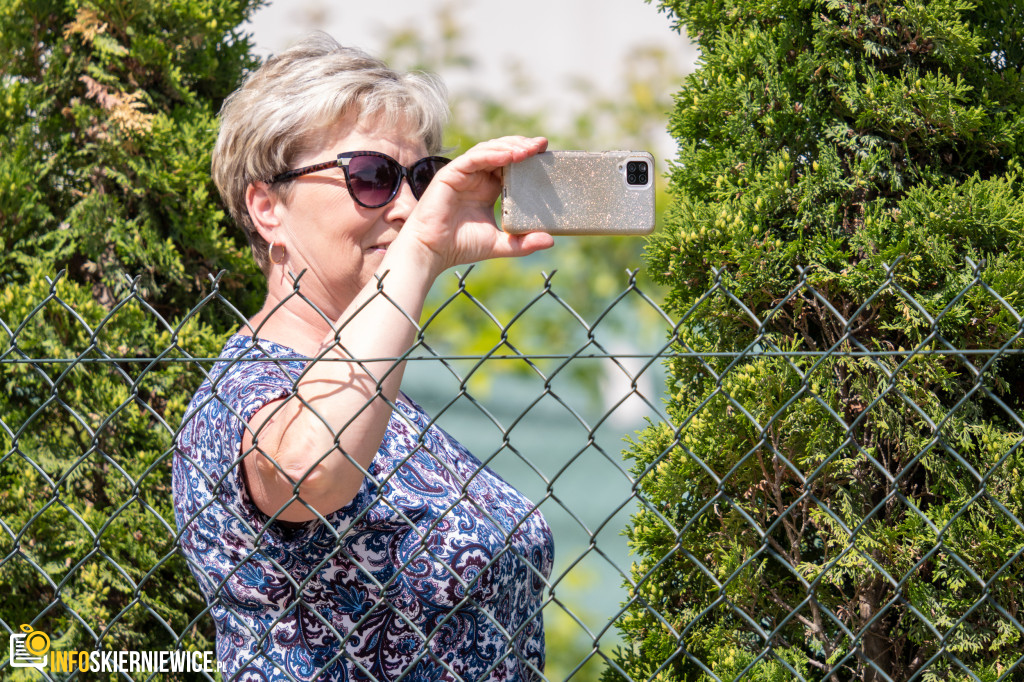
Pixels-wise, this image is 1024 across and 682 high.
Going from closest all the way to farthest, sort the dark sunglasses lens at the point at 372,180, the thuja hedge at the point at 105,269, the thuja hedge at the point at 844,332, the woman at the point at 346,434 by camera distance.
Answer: the woman at the point at 346,434 → the dark sunglasses lens at the point at 372,180 → the thuja hedge at the point at 844,332 → the thuja hedge at the point at 105,269

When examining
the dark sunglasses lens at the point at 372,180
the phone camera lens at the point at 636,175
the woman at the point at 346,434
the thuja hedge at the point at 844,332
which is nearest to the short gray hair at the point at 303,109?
the woman at the point at 346,434

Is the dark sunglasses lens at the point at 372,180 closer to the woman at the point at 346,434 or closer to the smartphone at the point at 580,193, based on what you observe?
the woman at the point at 346,434

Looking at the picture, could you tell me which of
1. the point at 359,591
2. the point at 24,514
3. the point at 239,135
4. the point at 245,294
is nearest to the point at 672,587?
the point at 359,591

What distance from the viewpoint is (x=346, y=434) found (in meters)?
1.50

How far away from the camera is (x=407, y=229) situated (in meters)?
1.64

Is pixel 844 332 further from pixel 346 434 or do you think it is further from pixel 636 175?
pixel 346 434

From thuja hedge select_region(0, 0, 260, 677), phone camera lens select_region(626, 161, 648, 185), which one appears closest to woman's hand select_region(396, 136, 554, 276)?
phone camera lens select_region(626, 161, 648, 185)

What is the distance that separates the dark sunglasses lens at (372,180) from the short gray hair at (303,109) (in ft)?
0.40

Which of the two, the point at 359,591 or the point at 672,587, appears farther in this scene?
the point at 672,587

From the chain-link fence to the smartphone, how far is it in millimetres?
245

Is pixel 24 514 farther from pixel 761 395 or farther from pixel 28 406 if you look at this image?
pixel 761 395

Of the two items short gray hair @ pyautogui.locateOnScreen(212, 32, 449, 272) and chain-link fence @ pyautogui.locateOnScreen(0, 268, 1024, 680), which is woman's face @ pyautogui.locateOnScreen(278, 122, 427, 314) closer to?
short gray hair @ pyautogui.locateOnScreen(212, 32, 449, 272)

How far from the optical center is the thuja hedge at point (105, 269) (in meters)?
2.85

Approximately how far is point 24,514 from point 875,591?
8.31ft
